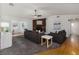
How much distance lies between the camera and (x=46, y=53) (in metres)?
2.15

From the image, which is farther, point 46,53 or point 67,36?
point 67,36

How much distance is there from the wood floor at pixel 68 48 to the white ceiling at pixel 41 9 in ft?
2.14

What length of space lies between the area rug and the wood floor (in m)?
0.10

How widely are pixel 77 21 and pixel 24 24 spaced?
1.27 m

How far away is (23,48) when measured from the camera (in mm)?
2162

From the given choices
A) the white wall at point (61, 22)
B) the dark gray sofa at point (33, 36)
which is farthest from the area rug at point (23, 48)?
the white wall at point (61, 22)

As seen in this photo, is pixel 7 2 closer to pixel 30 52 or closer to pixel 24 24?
pixel 24 24

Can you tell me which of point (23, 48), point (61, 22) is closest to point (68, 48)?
point (61, 22)

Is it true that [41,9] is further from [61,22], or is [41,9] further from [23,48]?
[23,48]

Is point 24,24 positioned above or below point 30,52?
above

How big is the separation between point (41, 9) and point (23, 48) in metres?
1.00

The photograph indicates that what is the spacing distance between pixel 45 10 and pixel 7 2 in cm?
88

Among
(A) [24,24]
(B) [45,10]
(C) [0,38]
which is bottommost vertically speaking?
(C) [0,38]
